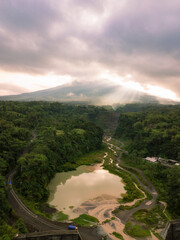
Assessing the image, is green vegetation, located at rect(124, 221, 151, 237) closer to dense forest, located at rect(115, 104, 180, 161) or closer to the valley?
the valley

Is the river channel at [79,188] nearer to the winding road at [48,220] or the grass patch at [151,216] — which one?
the winding road at [48,220]

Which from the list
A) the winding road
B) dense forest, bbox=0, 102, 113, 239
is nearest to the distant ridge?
dense forest, bbox=0, 102, 113, 239

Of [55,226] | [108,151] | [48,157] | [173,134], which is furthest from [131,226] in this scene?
[108,151]

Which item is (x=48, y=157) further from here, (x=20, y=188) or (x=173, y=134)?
(x=173, y=134)

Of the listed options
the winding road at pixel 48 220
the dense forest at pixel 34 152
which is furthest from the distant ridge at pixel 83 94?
the winding road at pixel 48 220

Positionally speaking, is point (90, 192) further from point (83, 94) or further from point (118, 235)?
point (83, 94)

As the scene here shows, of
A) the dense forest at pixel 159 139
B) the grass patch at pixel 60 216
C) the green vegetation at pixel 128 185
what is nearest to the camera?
the grass patch at pixel 60 216
